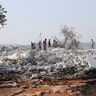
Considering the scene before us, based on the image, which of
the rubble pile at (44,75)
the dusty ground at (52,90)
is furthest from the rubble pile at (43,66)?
the dusty ground at (52,90)

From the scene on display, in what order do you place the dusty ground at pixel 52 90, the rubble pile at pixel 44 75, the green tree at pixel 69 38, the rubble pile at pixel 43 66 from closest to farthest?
the dusty ground at pixel 52 90 → the rubble pile at pixel 44 75 → the rubble pile at pixel 43 66 → the green tree at pixel 69 38

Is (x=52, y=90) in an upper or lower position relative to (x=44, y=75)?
upper

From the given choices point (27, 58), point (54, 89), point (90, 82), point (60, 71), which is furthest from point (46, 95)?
point (27, 58)

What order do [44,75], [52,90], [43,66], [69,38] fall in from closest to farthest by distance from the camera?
[52,90], [44,75], [43,66], [69,38]

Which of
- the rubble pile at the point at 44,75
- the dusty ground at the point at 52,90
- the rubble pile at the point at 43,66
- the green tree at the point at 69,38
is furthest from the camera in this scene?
the green tree at the point at 69,38

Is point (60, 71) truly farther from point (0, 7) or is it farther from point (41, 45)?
point (41, 45)

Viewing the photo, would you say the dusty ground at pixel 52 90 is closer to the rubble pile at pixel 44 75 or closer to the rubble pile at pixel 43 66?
the rubble pile at pixel 44 75

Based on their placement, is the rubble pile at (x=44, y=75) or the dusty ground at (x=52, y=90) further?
the rubble pile at (x=44, y=75)

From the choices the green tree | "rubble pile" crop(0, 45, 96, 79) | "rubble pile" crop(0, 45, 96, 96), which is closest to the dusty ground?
"rubble pile" crop(0, 45, 96, 96)

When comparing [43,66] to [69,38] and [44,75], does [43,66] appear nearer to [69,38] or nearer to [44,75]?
[44,75]

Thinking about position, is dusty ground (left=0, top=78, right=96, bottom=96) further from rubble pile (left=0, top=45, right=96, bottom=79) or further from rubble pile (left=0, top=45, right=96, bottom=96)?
rubble pile (left=0, top=45, right=96, bottom=79)

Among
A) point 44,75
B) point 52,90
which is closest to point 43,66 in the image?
point 44,75

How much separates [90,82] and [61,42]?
38.5 m

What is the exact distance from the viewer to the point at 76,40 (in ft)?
174
